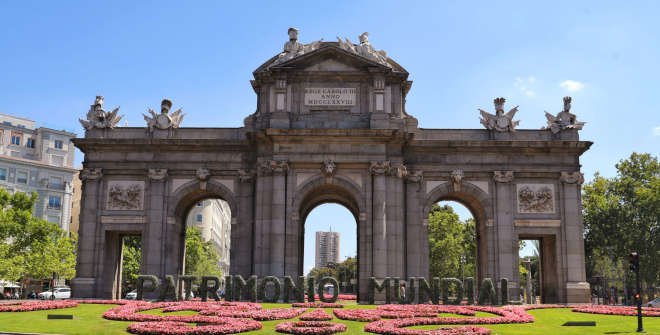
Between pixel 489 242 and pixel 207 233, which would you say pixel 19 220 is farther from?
pixel 207 233

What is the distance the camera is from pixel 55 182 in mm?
94062

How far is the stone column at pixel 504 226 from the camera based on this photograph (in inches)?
1820

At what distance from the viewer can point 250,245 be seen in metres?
46.2

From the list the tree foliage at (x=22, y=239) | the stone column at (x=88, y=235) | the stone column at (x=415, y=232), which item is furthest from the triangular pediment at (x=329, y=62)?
the tree foliage at (x=22, y=239)

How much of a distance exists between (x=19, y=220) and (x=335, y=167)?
3184cm

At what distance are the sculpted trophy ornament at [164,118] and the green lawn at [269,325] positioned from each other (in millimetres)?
→ 16959

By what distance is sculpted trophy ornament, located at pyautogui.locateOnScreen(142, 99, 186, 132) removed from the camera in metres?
48.3

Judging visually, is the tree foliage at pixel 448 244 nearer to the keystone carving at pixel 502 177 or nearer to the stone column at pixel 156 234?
the keystone carving at pixel 502 177

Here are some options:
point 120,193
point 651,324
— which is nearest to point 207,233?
point 120,193

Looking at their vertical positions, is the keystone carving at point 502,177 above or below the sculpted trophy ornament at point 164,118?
below

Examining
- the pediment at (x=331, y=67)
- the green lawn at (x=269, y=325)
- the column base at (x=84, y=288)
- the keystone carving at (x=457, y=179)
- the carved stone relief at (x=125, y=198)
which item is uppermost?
the pediment at (x=331, y=67)

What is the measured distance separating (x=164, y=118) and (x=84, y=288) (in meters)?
12.9

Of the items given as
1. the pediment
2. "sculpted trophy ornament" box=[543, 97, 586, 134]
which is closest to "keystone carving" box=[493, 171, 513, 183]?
"sculpted trophy ornament" box=[543, 97, 586, 134]

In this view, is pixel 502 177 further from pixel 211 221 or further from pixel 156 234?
pixel 211 221
